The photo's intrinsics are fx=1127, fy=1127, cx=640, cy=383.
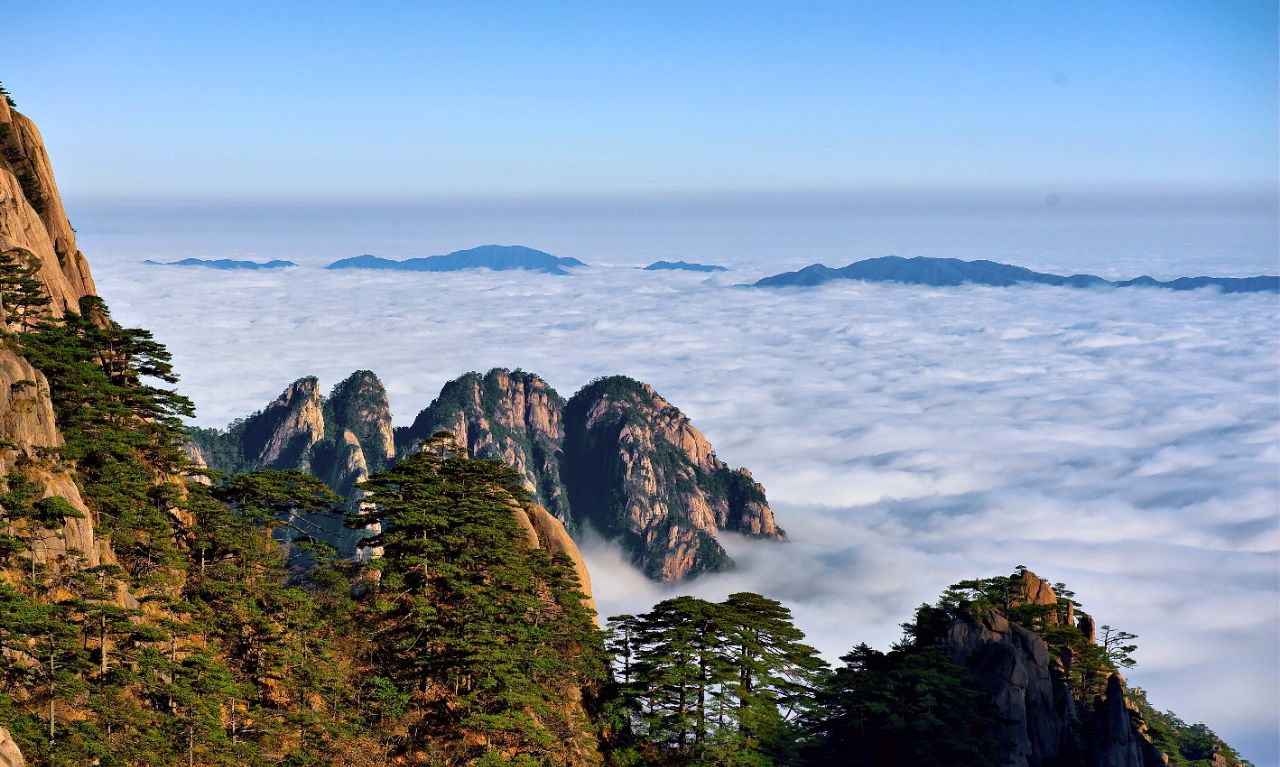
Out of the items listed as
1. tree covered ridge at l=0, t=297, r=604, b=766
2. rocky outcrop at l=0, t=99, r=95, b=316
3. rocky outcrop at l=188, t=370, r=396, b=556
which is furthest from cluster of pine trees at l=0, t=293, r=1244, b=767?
rocky outcrop at l=188, t=370, r=396, b=556

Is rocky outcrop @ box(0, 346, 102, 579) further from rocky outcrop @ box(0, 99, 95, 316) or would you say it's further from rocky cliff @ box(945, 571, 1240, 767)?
rocky cliff @ box(945, 571, 1240, 767)

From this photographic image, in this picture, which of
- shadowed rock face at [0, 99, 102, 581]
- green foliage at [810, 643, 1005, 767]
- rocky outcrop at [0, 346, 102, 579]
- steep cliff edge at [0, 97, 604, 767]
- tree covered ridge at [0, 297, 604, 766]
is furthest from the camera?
green foliage at [810, 643, 1005, 767]

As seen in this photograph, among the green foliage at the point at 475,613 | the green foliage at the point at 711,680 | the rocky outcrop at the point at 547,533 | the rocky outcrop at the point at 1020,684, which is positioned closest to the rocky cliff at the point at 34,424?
the green foliage at the point at 475,613

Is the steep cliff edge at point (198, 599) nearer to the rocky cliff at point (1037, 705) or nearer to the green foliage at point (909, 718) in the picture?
the green foliage at point (909, 718)

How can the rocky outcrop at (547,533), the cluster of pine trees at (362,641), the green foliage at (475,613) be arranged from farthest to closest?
1. the rocky outcrop at (547,533)
2. the green foliage at (475,613)
3. the cluster of pine trees at (362,641)

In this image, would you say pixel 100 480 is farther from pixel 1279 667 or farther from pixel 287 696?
pixel 1279 667

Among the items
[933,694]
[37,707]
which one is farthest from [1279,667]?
[37,707]
